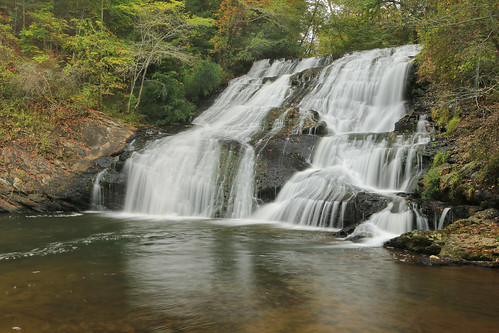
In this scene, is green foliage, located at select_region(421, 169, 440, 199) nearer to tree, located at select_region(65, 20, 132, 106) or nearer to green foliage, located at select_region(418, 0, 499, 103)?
green foliage, located at select_region(418, 0, 499, 103)

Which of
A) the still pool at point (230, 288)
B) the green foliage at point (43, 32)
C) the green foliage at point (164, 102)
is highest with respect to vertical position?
the green foliage at point (43, 32)

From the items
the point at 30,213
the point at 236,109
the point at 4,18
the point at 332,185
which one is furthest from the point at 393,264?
the point at 4,18

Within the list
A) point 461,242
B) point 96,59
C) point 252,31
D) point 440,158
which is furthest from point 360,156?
point 252,31

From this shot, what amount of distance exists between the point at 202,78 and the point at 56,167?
9516 millimetres

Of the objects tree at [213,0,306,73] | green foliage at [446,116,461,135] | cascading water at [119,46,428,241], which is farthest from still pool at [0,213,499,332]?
tree at [213,0,306,73]

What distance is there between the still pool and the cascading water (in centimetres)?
239

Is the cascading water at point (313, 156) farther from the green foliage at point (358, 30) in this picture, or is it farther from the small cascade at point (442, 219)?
the green foliage at point (358, 30)

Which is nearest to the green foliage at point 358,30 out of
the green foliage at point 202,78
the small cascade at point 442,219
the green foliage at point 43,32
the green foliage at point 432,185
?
the green foliage at point 202,78

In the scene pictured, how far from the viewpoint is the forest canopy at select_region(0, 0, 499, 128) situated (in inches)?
366

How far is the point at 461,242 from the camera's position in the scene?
638 centimetres

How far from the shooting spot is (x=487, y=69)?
29.8ft

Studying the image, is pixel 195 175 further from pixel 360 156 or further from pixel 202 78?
pixel 202 78

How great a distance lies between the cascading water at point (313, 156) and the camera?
33.7 ft

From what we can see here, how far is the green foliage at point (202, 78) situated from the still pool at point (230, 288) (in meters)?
13.3
